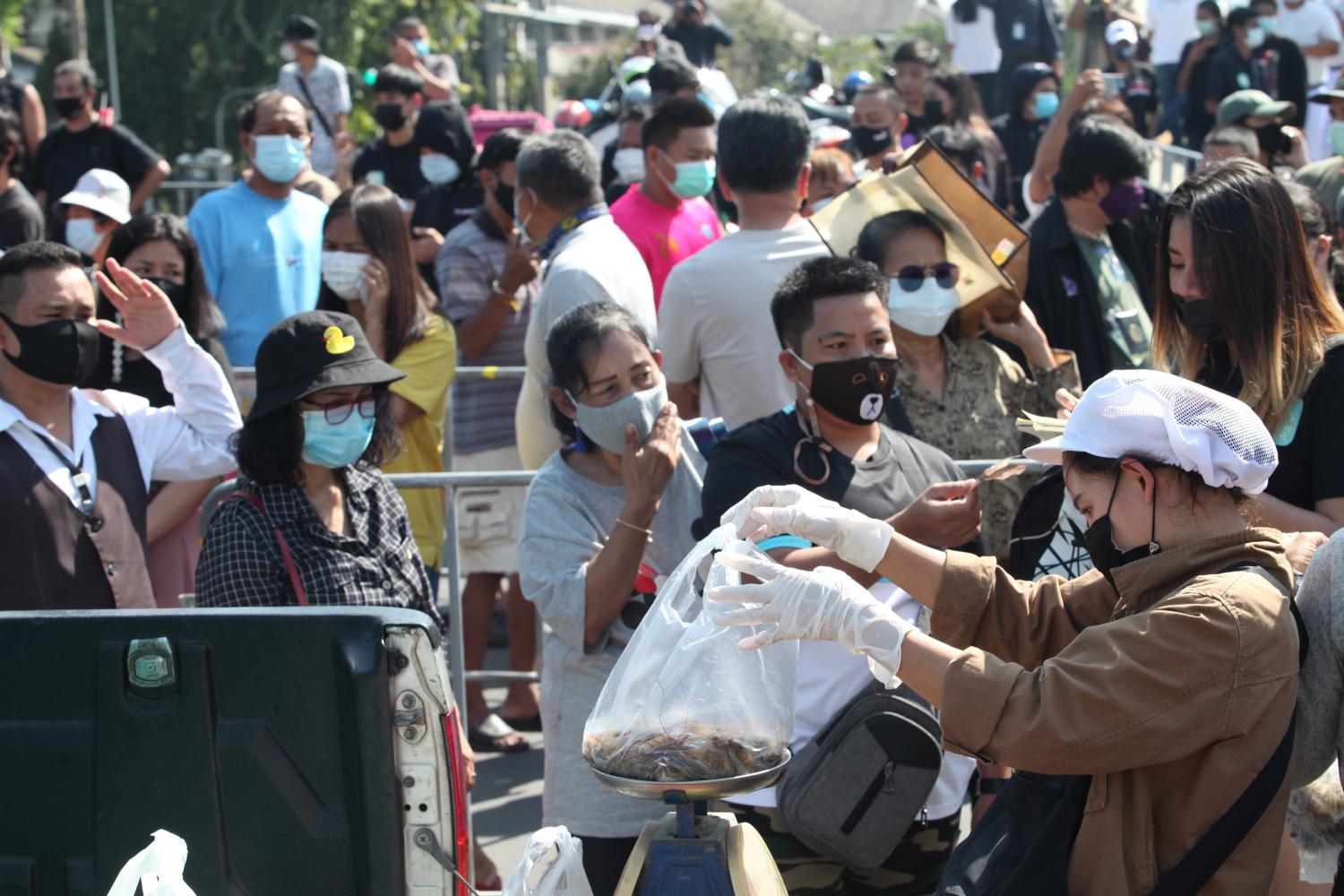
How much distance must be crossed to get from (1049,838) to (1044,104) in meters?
8.69

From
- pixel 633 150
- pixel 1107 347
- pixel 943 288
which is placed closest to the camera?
pixel 943 288

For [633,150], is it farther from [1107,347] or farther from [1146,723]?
[1146,723]

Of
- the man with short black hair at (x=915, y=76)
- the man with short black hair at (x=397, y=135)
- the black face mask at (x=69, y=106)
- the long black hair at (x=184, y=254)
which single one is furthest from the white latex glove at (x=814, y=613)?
the man with short black hair at (x=915, y=76)

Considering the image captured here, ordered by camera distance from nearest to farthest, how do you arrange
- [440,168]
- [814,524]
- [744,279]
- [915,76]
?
1. [814,524]
2. [744,279]
3. [440,168]
4. [915,76]

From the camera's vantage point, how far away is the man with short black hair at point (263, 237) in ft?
22.4

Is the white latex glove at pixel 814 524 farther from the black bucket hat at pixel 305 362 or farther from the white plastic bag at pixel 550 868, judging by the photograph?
the black bucket hat at pixel 305 362

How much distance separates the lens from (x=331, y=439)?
151 inches

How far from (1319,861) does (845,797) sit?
971 millimetres

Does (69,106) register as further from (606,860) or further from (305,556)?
(606,860)

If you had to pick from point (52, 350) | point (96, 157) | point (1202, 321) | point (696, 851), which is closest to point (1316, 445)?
point (1202, 321)

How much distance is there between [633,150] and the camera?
8602mm

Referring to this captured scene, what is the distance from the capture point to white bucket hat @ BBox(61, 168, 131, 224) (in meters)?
6.89

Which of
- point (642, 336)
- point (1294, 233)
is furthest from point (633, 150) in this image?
point (1294, 233)

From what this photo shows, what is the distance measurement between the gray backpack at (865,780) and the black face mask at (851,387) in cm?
72
